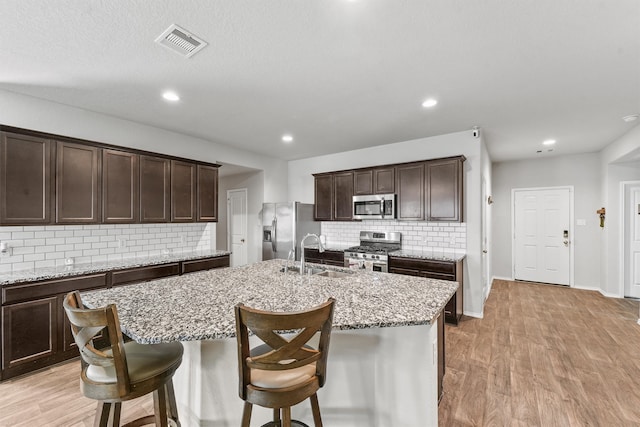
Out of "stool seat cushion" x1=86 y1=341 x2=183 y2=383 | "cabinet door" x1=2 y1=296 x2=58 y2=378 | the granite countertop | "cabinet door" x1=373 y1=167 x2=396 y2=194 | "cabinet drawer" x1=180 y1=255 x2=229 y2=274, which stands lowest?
"cabinet door" x1=2 y1=296 x2=58 y2=378

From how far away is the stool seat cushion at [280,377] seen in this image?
1230 millimetres

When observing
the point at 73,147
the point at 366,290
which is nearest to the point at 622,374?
the point at 366,290

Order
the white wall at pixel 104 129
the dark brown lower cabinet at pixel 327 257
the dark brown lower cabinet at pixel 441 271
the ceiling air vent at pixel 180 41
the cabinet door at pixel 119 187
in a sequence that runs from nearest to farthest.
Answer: the ceiling air vent at pixel 180 41, the white wall at pixel 104 129, the cabinet door at pixel 119 187, the dark brown lower cabinet at pixel 441 271, the dark brown lower cabinet at pixel 327 257

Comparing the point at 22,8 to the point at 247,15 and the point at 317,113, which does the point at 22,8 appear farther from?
the point at 317,113

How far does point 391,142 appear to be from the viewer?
4.80 metres

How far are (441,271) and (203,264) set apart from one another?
3263 millimetres

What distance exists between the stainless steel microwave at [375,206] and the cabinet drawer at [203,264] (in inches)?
89.6

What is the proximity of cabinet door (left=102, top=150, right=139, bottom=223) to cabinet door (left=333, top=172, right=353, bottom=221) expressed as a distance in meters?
3.08

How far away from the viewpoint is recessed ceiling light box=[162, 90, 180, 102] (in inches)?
113

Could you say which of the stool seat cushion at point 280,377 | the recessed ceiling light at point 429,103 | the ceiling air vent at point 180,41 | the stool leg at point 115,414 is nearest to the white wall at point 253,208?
the recessed ceiling light at point 429,103

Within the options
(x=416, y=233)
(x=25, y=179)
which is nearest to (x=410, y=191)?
(x=416, y=233)

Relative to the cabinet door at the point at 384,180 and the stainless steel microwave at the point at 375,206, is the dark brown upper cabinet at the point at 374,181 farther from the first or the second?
the stainless steel microwave at the point at 375,206

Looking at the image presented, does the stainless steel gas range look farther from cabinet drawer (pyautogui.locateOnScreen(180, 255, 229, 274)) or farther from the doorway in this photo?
the doorway

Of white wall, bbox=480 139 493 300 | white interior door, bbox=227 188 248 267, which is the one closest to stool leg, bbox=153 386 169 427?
white wall, bbox=480 139 493 300
